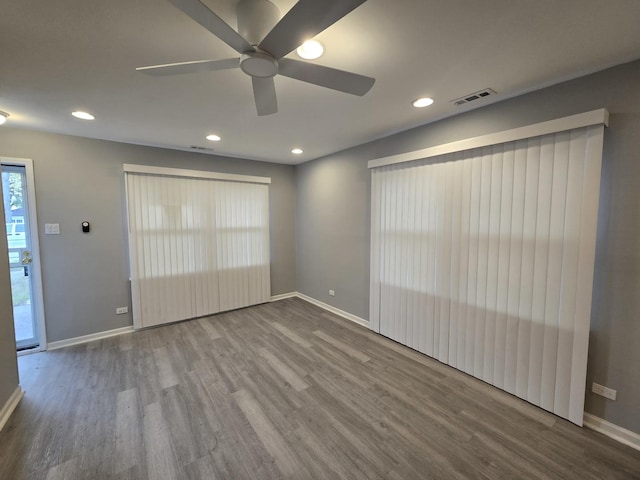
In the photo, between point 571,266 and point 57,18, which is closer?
point 57,18

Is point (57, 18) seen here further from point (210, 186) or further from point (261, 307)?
point (261, 307)

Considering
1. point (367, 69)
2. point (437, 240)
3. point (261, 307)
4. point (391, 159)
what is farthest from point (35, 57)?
point (261, 307)

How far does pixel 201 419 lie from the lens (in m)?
1.99

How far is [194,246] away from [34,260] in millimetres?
1687

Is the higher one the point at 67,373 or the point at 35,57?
the point at 35,57

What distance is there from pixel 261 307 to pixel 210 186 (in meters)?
2.17

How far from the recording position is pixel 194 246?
3959mm

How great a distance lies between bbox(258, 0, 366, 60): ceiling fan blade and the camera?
91 centimetres

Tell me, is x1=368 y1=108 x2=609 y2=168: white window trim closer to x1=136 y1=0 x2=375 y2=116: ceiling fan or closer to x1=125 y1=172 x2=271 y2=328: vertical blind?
x1=136 y1=0 x2=375 y2=116: ceiling fan

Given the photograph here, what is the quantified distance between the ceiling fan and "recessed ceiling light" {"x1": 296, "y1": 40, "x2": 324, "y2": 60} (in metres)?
0.27

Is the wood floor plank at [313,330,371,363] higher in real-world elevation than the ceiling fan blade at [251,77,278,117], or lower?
lower

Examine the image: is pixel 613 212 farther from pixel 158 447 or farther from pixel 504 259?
pixel 158 447

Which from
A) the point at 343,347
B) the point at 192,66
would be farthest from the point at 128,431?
the point at 192,66

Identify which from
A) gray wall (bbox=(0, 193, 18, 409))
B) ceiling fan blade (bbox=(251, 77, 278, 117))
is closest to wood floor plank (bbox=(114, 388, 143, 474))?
gray wall (bbox=(0, 193, 18, 409))
